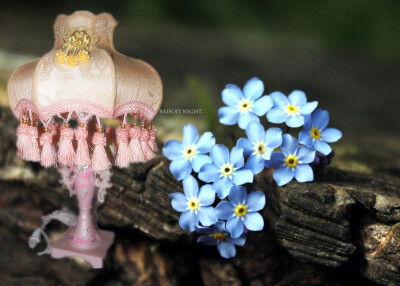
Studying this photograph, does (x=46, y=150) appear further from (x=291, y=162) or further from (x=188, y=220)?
(x=291, y=162)

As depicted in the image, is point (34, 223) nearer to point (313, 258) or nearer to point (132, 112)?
point (132, 112)

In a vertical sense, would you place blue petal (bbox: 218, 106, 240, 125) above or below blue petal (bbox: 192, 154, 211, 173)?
above

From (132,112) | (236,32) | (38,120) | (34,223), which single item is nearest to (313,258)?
(132,112)

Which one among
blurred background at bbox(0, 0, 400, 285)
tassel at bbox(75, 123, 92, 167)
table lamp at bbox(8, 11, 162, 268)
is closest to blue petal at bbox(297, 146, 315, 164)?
table lamp at bbox(8, 11, 162, 268)

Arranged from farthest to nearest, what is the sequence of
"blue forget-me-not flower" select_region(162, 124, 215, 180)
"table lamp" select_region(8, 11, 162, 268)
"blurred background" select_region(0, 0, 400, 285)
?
"blurred background" select_region(0, 0, 400, 285)
"blue forget-me-not flower" select_region(162, 124, 215, 180)
"table lamp" select_region(8, 11, 162, 268)

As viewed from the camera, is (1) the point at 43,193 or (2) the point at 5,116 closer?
(1) the point at 43,193

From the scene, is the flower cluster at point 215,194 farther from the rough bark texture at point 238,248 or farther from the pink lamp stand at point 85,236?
the pink lamp stand at point 85,236

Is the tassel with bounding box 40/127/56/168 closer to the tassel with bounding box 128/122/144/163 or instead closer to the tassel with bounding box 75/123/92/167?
the tassel with bounding box 75/123/92/167
